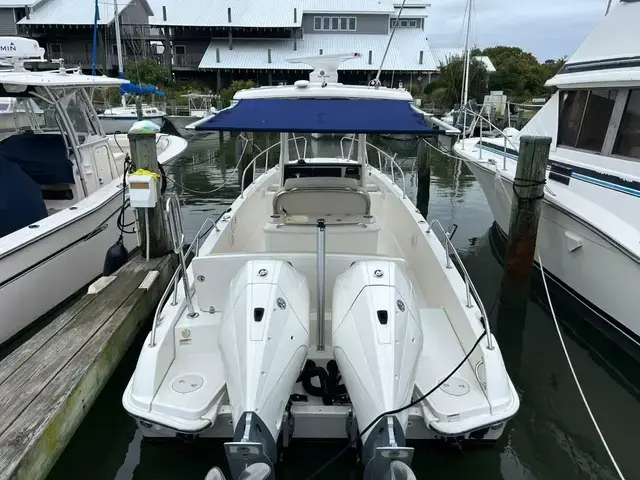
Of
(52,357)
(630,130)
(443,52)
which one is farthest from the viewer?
(443,52)

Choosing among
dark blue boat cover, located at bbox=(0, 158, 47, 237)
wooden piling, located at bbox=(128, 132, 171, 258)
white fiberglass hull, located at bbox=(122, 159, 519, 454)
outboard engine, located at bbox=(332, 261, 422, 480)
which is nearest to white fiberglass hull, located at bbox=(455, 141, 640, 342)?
white fiberglass hull, located at bbox=(122, 159, 519, 454)

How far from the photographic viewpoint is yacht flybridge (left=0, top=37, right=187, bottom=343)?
4984mm

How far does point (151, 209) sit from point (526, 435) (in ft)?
14.3

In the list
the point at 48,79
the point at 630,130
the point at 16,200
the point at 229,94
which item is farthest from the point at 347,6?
the point at 16,200

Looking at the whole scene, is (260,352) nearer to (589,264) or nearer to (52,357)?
(52,357)

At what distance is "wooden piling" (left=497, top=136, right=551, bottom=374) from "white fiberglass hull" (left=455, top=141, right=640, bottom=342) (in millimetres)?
665

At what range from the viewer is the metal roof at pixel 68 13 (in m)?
32.6

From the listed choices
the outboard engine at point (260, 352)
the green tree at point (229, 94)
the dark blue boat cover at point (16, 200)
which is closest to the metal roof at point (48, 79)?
the dark blue boat cover at point (16, 200)

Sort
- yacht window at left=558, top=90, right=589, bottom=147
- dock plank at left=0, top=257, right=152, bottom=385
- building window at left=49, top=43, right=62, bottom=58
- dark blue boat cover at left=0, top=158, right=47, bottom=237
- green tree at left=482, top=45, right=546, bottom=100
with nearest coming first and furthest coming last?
dock plank at left=0, top=257, right=152, bottom=385 → dark blue boat cover at left=0, top=158, right=47, bottom=237 → yacht window at left=558, top=90, right=589, bottom=147 → green tree at left=482, top=45, right=546, bottom=100 → building window at left=49, top=43, right=62, bottom=58

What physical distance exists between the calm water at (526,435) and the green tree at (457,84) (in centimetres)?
2205

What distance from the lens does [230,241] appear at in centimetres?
530

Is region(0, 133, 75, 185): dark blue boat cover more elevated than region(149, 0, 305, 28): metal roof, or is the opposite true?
region(149, 0, 305, 28): metal roof

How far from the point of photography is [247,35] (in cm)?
3531

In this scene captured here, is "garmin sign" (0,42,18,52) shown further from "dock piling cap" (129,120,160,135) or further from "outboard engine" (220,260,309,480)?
"outboard engine" (220,260,309,480)
